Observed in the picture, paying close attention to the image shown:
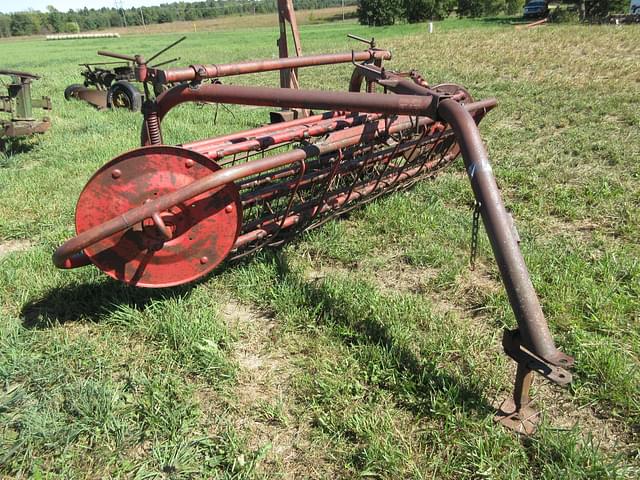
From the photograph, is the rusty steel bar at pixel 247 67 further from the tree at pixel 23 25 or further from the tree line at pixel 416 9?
the tree at pixel 23 25

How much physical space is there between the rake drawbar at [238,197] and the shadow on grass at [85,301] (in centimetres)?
41

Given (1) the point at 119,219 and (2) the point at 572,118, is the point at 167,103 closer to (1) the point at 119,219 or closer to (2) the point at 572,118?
(1) the point at 119,219

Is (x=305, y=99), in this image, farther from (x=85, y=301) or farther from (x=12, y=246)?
(x=12, y=246)

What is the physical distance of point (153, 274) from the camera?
2377 millimetres

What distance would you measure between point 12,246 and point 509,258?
12.2 ft

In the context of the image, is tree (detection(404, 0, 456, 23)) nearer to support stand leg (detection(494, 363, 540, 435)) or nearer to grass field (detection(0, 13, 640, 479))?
grass field (detection(0, 13, 640, 479))

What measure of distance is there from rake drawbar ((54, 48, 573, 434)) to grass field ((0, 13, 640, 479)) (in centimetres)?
24

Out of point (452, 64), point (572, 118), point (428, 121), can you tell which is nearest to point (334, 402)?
point (428, 121)

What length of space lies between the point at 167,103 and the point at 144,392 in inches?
67.6

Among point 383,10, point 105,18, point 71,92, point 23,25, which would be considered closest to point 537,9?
point 383,10

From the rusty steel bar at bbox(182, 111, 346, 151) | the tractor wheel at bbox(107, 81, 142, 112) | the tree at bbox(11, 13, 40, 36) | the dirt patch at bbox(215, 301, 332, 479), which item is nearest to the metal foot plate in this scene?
the dirt patch at bbox(215, 301, 332, 479)

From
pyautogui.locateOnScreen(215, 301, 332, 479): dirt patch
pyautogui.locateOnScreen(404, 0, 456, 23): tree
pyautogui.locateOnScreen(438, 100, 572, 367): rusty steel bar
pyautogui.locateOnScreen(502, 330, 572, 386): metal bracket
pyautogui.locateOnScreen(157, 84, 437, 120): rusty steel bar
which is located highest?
pyautogui.locateOnScreen(404, 0, 456, 23): tree

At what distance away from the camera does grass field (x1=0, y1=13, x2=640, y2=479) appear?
1.79m

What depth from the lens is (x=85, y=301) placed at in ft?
9.07
